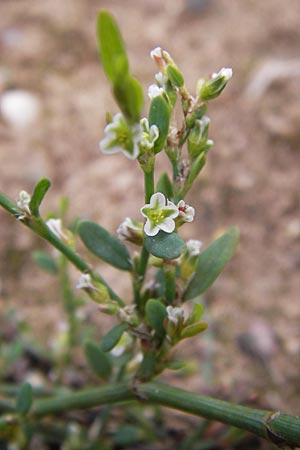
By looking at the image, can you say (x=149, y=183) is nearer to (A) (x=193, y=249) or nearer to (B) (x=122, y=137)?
(B) (x=122, y=137)

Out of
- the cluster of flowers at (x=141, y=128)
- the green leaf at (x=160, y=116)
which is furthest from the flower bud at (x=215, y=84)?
the green leaf at (x=160, y=116)

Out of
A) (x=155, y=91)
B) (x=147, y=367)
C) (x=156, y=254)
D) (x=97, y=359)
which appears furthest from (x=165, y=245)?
(x=97, y=359)

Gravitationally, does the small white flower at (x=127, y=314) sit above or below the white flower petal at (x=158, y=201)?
below

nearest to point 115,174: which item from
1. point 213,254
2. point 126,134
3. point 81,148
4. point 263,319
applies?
point 81,148

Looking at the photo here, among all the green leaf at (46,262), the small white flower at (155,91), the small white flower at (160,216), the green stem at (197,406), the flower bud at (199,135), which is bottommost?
the green stem at (197,406)

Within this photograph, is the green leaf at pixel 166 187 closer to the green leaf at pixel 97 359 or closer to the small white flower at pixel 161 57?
the small white flower at pixel 161 57

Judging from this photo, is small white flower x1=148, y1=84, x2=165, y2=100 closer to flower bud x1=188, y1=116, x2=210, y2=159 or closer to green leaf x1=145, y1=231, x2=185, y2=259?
flower bud x1=188, y1=116, x2=210, y2=159
